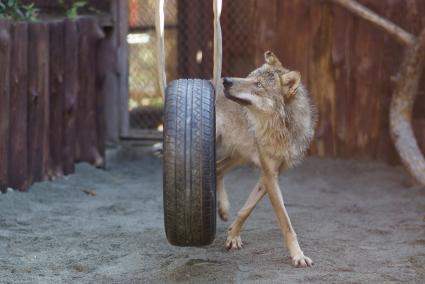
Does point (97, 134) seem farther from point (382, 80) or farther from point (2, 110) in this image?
point (382, 80)

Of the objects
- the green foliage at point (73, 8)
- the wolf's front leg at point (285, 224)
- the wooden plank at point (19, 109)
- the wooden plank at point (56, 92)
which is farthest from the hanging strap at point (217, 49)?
the green foliage at point (73, 8)

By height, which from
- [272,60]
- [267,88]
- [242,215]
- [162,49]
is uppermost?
[162,49]

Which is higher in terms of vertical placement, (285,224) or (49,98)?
(49,98)

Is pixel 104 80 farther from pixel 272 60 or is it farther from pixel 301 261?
pixel 301 261

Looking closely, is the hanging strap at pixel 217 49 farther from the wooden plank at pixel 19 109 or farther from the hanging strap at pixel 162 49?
the wooden plank at pixel 19 109

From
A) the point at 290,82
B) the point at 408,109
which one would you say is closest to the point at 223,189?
the point at 290,82

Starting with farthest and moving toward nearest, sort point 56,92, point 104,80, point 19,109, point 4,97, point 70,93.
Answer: point 104,80, point 70,93, point 56,92, point 19,109, point 4,97

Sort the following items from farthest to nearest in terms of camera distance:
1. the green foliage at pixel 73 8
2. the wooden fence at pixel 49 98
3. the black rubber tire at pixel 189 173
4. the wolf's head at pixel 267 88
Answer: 1. the green foliage at pixel 73 8
2. the wooden fence at pixel 49 98
3. the wolf's head at pixel 267 88
4. the black rubber tire at pixel 189 173

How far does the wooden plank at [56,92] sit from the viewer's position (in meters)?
8.05

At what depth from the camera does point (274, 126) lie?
5.41m

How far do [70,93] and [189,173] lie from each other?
417cm

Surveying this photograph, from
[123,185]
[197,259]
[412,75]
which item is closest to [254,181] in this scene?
[123,185]

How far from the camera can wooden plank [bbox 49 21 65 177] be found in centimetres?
805

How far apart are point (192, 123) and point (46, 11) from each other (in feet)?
17.1
